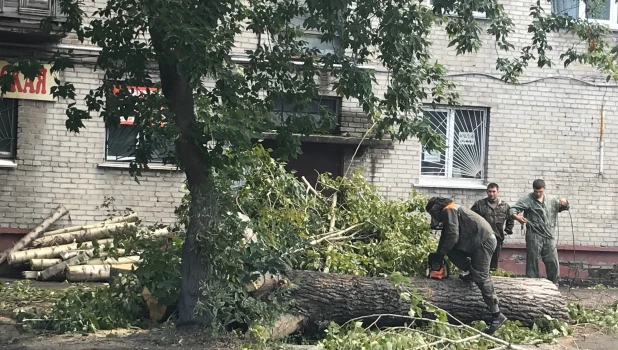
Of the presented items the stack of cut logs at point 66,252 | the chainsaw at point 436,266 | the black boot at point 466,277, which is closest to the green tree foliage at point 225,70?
the chainsaw at point 436,266

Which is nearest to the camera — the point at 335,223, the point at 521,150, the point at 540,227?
the point at 335,223

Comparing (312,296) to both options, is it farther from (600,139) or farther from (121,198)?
(600,139)

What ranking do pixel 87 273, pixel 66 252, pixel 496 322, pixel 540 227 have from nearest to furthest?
1. pixel 496 322
2. pixel 540 227
3. pixel 87 273
4. pixel 66 252

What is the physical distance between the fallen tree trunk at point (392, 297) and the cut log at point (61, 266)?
181 inches

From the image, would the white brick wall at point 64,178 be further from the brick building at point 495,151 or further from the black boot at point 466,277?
the black boot at point 466,277

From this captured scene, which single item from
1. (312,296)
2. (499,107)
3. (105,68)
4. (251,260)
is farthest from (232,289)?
(499,107)

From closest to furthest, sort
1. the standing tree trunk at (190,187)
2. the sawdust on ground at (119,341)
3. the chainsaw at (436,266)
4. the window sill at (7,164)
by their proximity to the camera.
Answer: the sawdust on ground at (119,341) < the standing tree trunk at (190,187) < the chainsaw at (436,266) < the window sill at (7,164)

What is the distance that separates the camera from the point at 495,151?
48.2ft

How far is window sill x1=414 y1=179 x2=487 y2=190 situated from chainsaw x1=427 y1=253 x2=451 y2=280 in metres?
4.94

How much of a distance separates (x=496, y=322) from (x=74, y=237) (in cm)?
679

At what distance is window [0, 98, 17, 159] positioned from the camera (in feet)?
44.0

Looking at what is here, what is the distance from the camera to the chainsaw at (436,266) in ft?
31.0

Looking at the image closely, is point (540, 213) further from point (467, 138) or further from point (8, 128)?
point (8, 128)

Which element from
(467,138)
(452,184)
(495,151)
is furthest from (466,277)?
(467,138)
